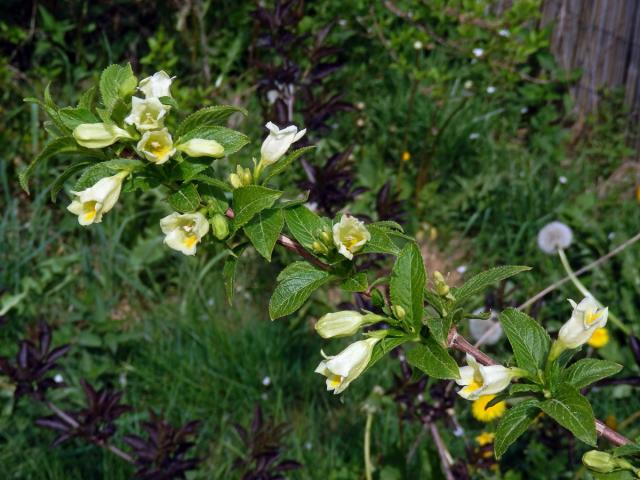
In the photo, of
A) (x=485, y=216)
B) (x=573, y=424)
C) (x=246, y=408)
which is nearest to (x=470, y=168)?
(x=485, y=216)

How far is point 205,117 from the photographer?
0.98 m

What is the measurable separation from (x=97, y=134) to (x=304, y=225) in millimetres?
272

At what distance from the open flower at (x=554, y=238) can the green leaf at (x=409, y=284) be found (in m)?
1.97

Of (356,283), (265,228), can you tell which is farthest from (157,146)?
(356,283)

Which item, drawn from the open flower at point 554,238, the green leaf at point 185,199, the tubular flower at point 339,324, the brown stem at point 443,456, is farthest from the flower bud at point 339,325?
the open flower at point 554,238

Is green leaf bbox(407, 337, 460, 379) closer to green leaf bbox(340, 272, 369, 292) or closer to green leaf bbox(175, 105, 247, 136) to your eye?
green leaf bbox(340, 272, 369, 292)

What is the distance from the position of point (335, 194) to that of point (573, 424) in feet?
4.66

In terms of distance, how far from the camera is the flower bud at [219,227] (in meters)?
0.96

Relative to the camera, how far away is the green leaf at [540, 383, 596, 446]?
0.83 m

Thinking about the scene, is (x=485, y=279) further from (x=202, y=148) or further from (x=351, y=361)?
(x=202, y=148)

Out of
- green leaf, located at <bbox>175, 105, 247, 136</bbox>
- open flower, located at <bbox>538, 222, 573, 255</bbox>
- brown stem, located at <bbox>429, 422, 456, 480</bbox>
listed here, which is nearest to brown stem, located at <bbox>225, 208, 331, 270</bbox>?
green leaf, located at <bbox>175, 105, 247, 136</bbox>

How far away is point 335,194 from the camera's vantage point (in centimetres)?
220

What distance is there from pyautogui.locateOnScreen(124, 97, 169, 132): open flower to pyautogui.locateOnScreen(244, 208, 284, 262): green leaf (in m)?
0.16

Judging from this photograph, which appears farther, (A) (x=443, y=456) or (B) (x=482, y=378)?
(A) (x=443, y=456)
